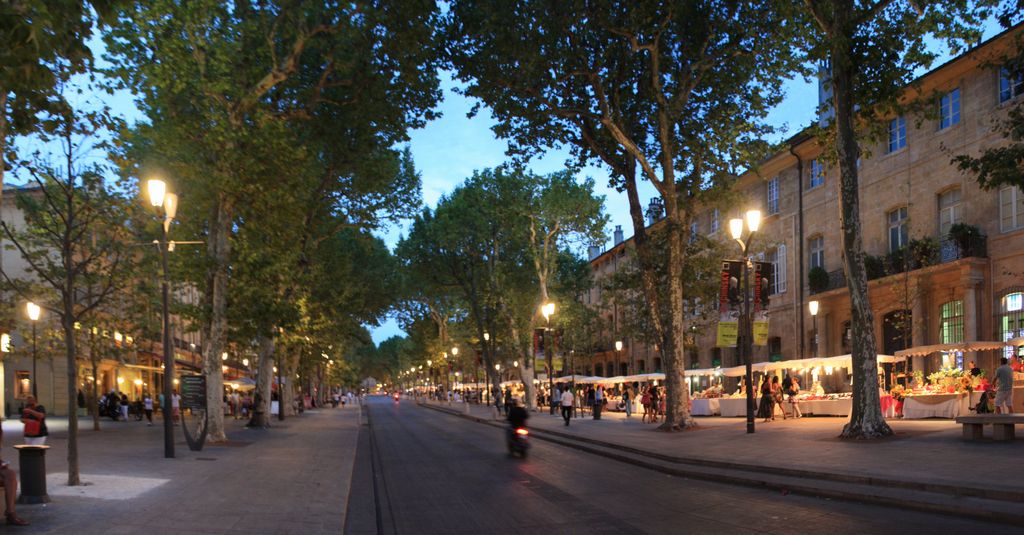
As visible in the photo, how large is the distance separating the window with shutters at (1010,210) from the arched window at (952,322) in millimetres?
3581

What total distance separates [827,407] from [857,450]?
1457 cm

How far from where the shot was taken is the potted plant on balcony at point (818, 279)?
3575cm

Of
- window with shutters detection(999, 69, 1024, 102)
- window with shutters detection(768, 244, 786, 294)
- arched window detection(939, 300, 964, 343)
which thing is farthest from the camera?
window with shutters detection(768, 244, 786, 294)

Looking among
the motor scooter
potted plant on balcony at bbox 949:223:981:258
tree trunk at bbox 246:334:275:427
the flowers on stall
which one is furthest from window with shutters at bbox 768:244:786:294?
tree trunk at bbox 246:334:275:427

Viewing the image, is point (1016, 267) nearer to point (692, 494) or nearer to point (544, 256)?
point (692, 494)

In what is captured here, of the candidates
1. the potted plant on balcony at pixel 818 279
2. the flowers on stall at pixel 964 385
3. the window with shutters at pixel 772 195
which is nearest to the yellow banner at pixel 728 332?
the flowers on stall at pixel 964 385

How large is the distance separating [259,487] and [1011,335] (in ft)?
82.9

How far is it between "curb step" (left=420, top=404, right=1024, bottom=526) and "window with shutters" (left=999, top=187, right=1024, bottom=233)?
668 inches

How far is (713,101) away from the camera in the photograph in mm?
27672

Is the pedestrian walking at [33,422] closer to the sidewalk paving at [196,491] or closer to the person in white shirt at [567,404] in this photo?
the sidewalk paving at [196,491]

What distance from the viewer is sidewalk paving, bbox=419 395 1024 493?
11570mm

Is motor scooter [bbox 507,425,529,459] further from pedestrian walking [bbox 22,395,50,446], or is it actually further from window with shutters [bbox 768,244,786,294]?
window with shutters [bbox 768,244,786,294]

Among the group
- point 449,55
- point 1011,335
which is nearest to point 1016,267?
point 1011,335

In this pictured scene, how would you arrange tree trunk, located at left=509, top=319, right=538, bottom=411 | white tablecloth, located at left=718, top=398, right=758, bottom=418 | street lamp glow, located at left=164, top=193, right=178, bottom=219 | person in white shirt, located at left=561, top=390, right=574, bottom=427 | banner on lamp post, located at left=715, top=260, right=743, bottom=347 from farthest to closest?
tree trunk, located at left=509, top=319, right=538, bottom=411 → white tablecloth, located at left=718, top=398, right=758, bottom=418 → person in white shirt, located at left=561, top=390, right=574, bottom=427 → banner on lamp post, located at left=715, top=260, right=743, bottom=347 → street lamp glow, located at left=164, top=193, right=178, bottom=219
